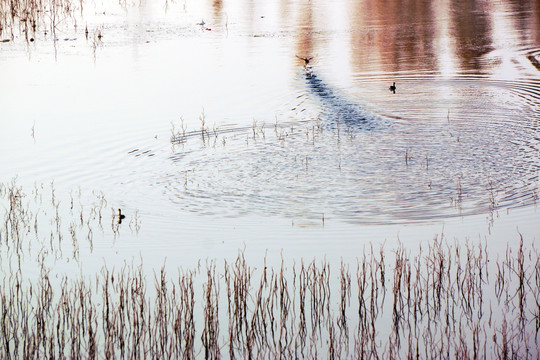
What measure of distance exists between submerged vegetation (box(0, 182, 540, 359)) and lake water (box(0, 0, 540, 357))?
0.40 metres

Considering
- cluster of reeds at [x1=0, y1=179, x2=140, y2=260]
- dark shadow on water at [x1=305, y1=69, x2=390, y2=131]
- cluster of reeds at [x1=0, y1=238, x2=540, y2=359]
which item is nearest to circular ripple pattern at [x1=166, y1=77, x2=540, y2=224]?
dark shadow on water at [x1=305, y1=69, x2=390, y2=131]

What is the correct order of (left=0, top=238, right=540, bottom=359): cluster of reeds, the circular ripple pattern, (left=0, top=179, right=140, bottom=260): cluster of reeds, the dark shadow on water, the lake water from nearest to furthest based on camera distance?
(left=0, top=238, right=540, bottom=359): cluster of reeds, (left=0, top=179, right=140, bottom=260): cluster of reeds, the lake water, the circular ripple pattern, the dark shadow on water

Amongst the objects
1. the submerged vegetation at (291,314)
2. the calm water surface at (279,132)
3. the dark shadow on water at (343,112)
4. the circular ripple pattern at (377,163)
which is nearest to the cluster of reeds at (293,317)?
the submerged vegetation at (291,314)

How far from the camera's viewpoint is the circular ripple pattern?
1146 cm

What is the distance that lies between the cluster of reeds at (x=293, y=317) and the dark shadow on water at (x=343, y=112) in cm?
728

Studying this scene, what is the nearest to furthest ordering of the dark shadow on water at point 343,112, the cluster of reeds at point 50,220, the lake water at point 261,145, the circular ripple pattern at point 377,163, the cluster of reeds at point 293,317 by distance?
the cluster of reeds at point 293,317
the cluster of reeds at point 50,220
the lake water at point 261,145
the circular ripple pattern at point 377,163
the dark shadow on water at point 343,112

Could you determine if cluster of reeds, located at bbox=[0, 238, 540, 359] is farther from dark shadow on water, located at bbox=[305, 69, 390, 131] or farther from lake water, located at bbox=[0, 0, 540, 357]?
dark shadow on water, located at bbox=[305, 69, 390, 131]

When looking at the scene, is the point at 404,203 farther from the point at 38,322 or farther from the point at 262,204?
the point at 38,322

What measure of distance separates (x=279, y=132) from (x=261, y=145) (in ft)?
3.67

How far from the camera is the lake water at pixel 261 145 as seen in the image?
34.0ft

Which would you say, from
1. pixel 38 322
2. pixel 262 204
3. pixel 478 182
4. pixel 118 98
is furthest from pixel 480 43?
pixel 38 322

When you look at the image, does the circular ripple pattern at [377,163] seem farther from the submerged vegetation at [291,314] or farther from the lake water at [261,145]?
the submerged vegetation at [291,314]

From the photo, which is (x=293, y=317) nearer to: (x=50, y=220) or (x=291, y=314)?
(x=291, y=314)

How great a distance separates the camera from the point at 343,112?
17.3 metres
